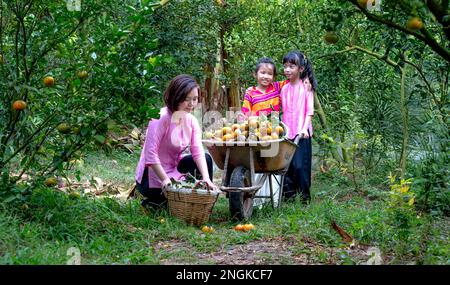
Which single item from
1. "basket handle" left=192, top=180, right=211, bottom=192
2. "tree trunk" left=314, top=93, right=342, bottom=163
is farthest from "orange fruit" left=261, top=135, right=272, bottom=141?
"tree trunk" left=314, top=93, right=342, bottom=163

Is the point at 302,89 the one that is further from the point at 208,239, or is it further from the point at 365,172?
the point at 208,239

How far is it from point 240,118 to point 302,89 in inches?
44.0

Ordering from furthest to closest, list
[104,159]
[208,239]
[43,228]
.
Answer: [104,159], [208,239], [43,228]

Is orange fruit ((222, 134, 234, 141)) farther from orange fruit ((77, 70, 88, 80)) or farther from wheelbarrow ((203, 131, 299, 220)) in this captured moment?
orange fruit ((77, 70, 88, 80))

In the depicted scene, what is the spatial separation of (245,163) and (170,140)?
77cm

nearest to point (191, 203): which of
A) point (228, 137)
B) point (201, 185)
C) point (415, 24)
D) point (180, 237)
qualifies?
point (201, 185)

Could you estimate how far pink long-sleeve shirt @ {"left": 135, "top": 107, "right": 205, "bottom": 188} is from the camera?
19.3ft

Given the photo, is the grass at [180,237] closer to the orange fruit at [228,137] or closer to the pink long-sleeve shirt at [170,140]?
the pink long-sleeve shirt at [170,140]

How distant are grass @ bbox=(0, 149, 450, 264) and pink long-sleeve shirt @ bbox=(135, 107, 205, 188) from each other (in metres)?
0.43

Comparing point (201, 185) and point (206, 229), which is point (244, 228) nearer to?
point (206, 229)

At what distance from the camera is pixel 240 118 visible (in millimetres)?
6555

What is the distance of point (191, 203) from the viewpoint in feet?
18.4

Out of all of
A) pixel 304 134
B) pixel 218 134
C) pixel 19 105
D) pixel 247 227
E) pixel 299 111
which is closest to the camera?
pixel 19 105
